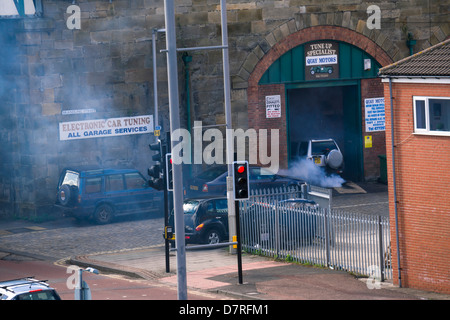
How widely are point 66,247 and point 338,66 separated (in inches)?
563

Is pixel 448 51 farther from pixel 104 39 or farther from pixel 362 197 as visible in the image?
pixel 104 39

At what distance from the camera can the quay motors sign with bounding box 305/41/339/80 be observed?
32562 millimetres

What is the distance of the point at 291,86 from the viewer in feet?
107

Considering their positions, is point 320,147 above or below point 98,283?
above

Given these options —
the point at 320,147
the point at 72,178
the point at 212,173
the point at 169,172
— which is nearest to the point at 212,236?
the point at 169,172

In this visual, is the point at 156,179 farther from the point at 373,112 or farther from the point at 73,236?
the point at 373,112

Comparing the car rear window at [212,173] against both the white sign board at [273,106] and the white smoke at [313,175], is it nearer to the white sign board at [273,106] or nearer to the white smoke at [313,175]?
the white smoke at [313,175]

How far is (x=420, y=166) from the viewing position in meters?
17.8

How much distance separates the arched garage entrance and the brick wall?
13885 millimetres

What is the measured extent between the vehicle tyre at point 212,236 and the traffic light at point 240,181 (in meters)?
4.46

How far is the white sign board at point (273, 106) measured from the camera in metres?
32.2

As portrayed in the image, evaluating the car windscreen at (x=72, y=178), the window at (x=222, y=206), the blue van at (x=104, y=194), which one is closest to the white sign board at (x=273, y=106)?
the blue van at (x=104, y=194)

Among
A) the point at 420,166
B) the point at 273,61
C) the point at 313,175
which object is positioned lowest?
the point at 313,175

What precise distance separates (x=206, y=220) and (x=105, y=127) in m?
8.84
